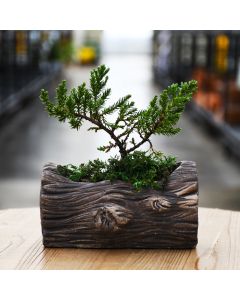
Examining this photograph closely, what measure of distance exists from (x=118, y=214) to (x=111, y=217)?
0.06ft

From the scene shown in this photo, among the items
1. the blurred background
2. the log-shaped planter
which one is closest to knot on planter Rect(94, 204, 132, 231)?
the log-shaped planter

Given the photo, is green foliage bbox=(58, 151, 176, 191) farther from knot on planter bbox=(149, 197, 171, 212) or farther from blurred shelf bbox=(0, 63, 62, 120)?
blurred shelf bbox=(0, 63, 62, 120)

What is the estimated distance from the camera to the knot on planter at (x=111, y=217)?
161 cm

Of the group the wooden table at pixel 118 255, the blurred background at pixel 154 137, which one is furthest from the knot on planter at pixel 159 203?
the blurred background at pixel 154 137

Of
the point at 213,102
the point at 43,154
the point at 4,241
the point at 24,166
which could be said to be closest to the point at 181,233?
the point at 4,241

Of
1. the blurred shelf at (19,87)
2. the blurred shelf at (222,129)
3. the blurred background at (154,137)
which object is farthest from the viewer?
the blurred shelf at (19,87)

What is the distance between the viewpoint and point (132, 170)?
167 centimetres

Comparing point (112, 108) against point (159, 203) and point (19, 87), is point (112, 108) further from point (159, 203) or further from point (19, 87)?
point (19, 87)

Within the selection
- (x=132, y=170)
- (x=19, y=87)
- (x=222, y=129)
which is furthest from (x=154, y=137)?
(x=132, y=170)

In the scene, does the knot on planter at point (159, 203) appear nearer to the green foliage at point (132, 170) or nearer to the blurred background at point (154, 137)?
the green foliage at point (132, 170)

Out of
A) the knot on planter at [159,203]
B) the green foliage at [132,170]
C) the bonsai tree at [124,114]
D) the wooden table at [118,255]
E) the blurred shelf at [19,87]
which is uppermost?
the bonsai tree at [124,114]

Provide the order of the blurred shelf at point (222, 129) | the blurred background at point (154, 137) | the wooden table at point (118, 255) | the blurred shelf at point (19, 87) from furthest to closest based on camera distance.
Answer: the blurred shelf at point (19, 87), the blurred shelf at point (222, 129), the blurred background at point (154, 137), the wooden table at point (118, 255)

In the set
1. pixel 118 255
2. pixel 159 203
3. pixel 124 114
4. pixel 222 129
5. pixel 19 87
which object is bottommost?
pixel 19 87

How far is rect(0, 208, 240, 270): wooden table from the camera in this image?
155 cm
